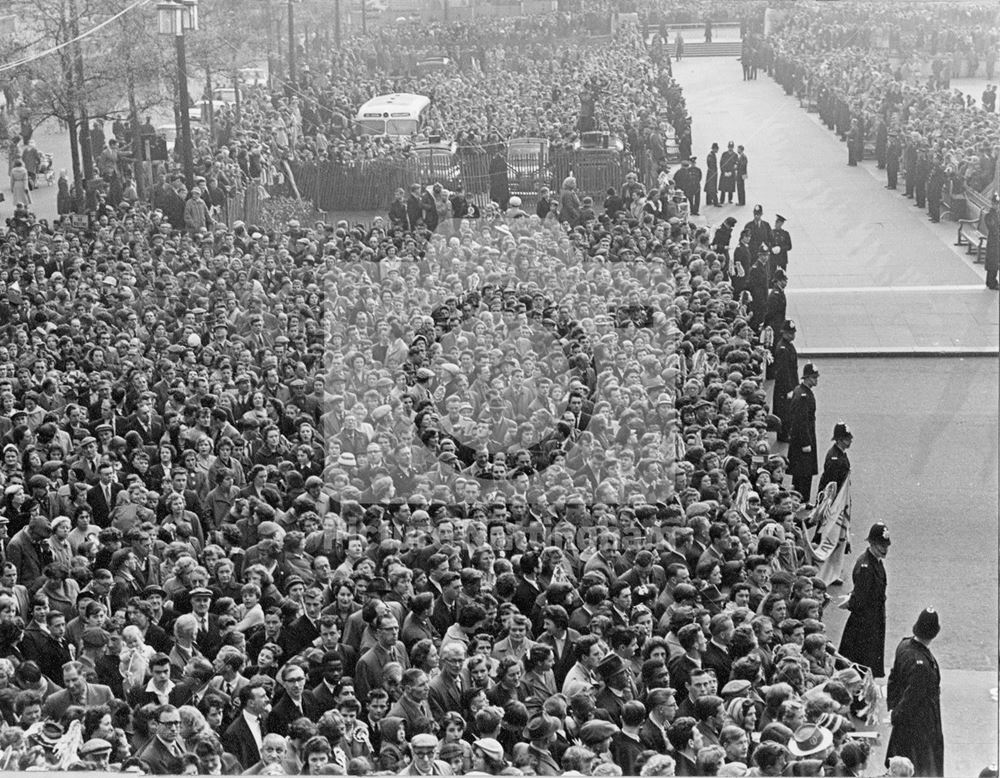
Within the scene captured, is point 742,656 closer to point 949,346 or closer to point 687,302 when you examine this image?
point 687,302

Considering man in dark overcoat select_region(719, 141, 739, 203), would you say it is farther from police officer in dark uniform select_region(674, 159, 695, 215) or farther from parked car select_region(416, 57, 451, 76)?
parked car select_region(416, 57, 451, 76)

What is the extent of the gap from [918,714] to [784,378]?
7.78 m

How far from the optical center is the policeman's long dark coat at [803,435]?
15422mm

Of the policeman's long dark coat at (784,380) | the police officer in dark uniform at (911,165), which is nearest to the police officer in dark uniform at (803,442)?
the policeman's long dark coat at (784,380)

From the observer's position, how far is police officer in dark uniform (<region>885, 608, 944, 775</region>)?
380 inches

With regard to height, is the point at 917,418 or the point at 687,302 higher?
the point at 687,302

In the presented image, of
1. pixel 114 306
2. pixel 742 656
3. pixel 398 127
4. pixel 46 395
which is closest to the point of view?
pixel 742 656

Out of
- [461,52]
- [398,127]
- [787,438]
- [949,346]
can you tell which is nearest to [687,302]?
[787,438]

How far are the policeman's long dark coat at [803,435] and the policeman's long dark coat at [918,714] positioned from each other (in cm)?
571

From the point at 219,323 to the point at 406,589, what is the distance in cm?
705

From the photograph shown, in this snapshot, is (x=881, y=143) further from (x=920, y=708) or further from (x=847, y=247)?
(x=920, y=708)

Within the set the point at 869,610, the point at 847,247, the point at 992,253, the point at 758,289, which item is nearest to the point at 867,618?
the point at 869,610

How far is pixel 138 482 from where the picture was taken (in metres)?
12.0

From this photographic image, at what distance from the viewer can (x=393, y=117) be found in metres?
36.6
